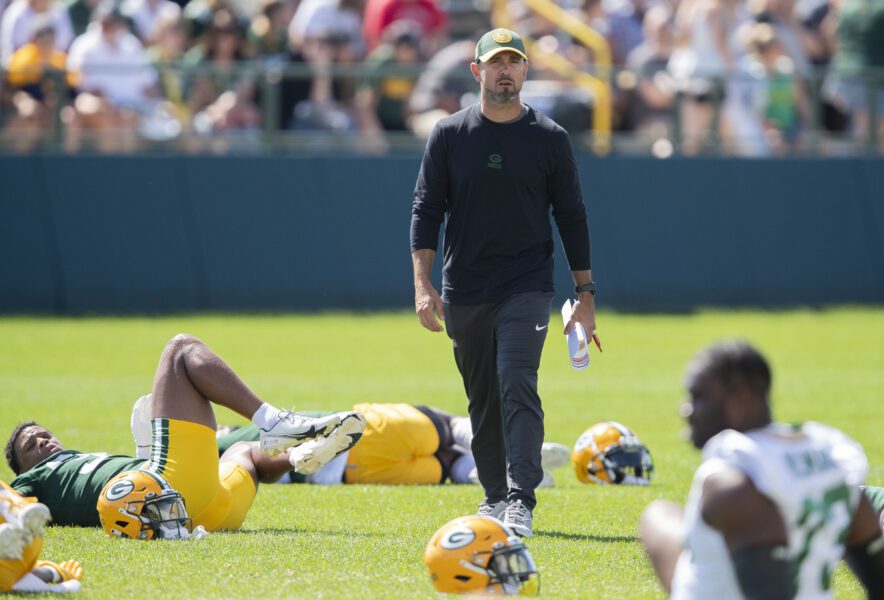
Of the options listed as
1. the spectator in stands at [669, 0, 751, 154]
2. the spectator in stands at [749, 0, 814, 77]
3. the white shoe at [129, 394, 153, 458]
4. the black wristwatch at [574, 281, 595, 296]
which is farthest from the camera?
the spectator in stands at [749, 0, 814, 77]

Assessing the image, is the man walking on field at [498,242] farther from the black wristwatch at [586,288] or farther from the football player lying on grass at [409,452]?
the football player lying on grass at [409,452]

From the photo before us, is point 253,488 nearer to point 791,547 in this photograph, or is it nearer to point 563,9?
point 791,547

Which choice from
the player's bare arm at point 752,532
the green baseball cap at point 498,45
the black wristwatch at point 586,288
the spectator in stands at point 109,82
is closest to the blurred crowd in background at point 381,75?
the spectator in stands at point 109,82

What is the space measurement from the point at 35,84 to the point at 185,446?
12.5 meters

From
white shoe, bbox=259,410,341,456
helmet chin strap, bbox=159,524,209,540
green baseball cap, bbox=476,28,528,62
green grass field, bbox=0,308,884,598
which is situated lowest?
green grass field, bbox=0,308,884,598

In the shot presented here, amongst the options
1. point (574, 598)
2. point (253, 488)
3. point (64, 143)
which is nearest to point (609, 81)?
point (64, 143)

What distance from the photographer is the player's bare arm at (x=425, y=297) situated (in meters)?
8.00

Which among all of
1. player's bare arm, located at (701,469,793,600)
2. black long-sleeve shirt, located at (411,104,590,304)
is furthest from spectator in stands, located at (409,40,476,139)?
player's bare arm, located at (701,469,793,600)

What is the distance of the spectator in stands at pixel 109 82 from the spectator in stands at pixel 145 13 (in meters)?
0.78

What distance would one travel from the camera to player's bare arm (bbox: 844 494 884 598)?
5.02 m

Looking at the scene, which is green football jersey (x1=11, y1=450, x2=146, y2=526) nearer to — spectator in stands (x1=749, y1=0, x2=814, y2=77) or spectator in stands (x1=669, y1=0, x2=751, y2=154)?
spectator in stands (x1=669, y1=0, x2=751, y2=154)

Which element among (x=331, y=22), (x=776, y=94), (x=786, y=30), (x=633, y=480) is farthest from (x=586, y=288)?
(x=786, y=30)

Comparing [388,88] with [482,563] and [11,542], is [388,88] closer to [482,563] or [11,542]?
[482,563]

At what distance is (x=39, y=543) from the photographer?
6.10 m
